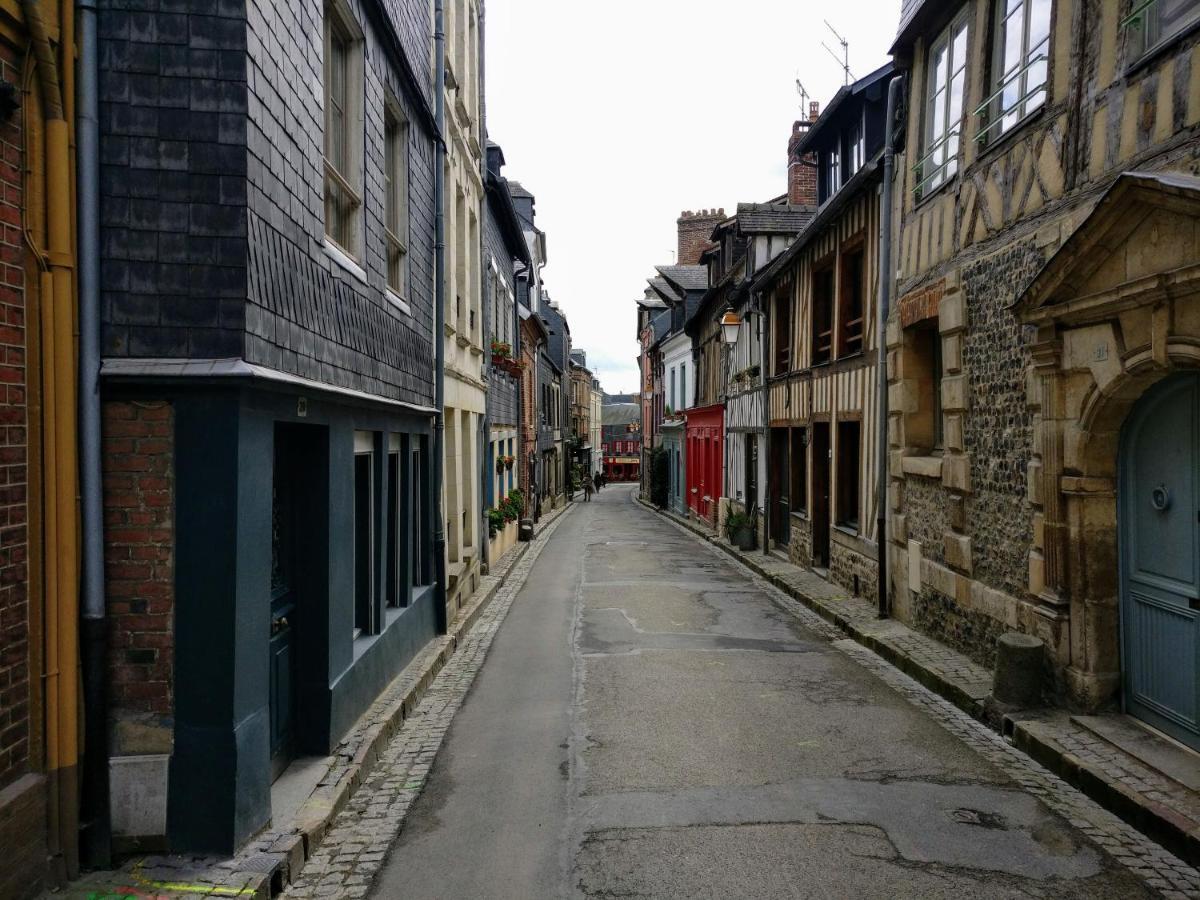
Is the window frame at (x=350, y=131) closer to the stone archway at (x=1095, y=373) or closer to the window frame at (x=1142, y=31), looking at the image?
the stone archway at (x=1095, y=373)

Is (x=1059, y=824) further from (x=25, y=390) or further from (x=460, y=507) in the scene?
(x=460, y=507)

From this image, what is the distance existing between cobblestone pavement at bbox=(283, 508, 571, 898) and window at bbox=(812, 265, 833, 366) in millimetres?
7948

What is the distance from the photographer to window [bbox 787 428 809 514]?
1536 cm

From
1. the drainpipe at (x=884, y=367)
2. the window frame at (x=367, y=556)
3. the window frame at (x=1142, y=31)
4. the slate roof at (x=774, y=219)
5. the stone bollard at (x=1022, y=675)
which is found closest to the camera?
the window frame at (x=1142, y=31)

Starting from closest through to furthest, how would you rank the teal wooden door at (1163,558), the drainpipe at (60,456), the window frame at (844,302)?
the drainpipe at (60,456) → the teal wooden door at (1163,558) → the window frame at (844,302)

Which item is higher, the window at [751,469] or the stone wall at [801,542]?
the window at [751,469]

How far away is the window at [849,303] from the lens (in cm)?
1266

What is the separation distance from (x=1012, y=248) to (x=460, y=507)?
24.2 ft

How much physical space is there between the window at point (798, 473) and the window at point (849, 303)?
2.68m

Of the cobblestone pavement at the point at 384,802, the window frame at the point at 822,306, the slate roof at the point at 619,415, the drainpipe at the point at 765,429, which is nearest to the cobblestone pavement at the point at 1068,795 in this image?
the cobblestone pavement at the point at 384,802

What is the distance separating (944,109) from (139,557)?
8.10 meters

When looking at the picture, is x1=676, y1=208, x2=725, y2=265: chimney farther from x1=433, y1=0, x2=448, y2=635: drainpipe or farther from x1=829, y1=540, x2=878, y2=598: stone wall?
x1=433, y1=0, x2=448, y2=635: drainpipe

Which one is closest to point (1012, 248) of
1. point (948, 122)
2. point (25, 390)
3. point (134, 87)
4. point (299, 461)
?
point (948, 122)

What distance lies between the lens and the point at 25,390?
3.66 metres
